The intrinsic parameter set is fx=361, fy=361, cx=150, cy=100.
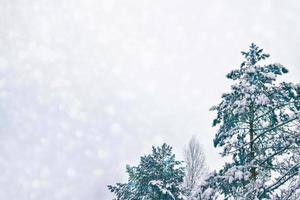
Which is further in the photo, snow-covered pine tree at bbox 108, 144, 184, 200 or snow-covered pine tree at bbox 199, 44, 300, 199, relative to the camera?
snow-covered pine tree at bbox 108, 144, 184, 200

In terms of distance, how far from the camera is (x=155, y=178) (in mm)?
18891

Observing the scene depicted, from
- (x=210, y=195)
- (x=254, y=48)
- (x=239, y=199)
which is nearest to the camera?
(x=239, y=199)

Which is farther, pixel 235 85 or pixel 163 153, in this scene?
pixel 163 153

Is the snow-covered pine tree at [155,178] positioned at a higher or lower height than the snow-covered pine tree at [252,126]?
higher

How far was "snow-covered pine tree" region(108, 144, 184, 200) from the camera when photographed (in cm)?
1842

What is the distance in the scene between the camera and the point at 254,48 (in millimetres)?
10750

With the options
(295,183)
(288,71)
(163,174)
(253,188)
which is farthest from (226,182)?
(163,174)

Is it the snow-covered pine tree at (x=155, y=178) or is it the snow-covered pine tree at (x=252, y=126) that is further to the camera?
the snow-covered pine tree at (x=155, y=178)

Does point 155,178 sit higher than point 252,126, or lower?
higher

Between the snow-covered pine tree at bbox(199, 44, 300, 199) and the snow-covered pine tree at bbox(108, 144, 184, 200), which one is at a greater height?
the snow-covered pine tree at bbox(108, 144, 184, 200)

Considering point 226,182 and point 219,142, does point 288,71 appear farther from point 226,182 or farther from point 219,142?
point 226,182

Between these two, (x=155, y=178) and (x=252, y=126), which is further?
(x=155, y=178)

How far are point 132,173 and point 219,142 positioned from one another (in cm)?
1057

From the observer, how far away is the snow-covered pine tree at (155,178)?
18.4 meters
